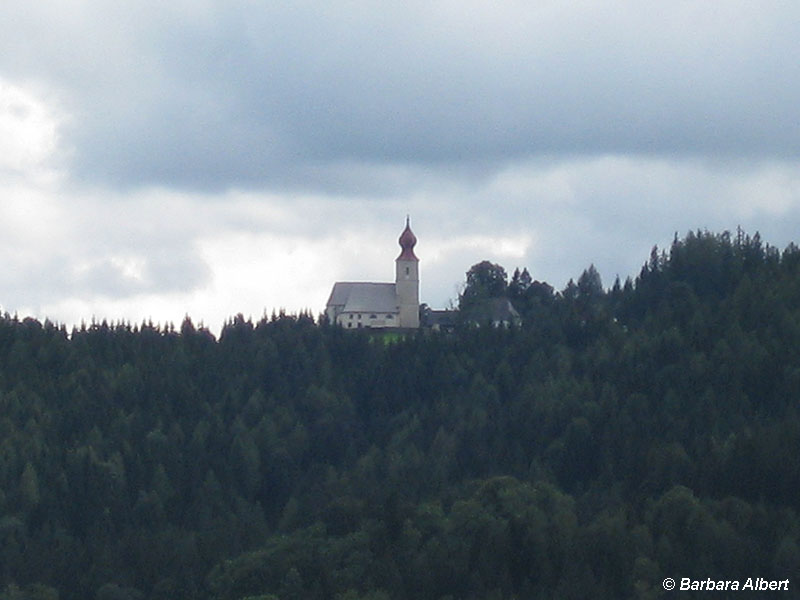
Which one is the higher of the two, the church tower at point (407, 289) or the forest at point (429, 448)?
the church tower at point (407, 289)

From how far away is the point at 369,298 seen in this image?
189125 millimetres

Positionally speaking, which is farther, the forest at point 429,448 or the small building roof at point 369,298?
the small building roof at point 369,298

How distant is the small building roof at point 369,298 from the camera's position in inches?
7411

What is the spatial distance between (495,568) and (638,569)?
8.96 metres

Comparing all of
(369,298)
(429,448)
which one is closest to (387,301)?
(369,298)

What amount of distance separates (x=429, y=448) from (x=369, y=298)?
42.0 meters

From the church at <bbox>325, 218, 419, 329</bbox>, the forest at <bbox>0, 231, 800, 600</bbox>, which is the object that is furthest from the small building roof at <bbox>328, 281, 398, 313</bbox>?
the forest at <bbox>0, 231, 800, 600</bbox>

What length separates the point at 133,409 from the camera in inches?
6304

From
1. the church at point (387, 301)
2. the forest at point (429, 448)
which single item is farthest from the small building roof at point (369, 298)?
the forest at point (429, 448)

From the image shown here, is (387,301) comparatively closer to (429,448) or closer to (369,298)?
(369,298)

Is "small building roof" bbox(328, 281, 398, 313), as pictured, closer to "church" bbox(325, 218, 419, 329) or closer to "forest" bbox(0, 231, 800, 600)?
"church" bbox(325, 218, 419, 329)

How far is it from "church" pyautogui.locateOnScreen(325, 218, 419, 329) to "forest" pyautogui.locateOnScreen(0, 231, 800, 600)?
21.3 ft

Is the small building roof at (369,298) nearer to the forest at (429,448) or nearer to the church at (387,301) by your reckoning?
the church at (387,301)

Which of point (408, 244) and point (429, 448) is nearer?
point (429, 448)
